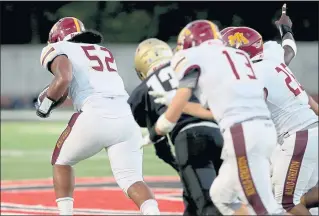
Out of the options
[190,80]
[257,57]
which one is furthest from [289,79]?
[190,80]

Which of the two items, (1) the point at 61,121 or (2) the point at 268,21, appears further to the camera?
Answer: (2) the point at 268,21

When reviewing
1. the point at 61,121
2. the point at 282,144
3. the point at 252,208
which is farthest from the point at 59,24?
the point at 61,121

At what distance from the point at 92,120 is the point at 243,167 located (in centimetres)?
155

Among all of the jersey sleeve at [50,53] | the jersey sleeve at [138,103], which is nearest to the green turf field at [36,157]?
the jersey sleeve at [50,53]

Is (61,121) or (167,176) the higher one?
(167,176)

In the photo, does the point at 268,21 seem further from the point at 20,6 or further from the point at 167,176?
the point at 167,176

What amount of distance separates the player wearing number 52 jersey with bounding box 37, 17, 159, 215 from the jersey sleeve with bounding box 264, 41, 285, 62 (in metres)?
1.10

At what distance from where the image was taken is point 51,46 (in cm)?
708

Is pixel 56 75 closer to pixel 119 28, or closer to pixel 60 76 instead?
pixel 60 76

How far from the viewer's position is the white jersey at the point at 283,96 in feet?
22.8

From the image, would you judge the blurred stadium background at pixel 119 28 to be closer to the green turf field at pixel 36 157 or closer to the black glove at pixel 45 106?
the green turf field at pixel 36 157

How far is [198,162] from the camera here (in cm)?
634

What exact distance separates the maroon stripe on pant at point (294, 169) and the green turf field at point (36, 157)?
19.2ft

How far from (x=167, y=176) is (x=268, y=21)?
12046 millimetres
